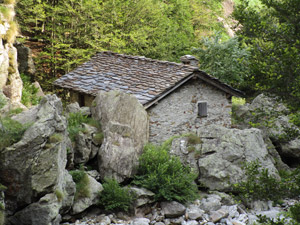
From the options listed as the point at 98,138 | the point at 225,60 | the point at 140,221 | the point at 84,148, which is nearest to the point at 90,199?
the point at 140,221

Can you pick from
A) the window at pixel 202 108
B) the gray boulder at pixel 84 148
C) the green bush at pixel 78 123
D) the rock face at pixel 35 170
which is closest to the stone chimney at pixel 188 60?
the window at pixel 202 108

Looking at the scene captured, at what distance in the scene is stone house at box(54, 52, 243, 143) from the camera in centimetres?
1653

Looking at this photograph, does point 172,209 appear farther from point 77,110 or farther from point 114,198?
point 77,110

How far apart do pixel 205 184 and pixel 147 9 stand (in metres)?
19.0

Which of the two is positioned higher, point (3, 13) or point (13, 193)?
point (3, 13)

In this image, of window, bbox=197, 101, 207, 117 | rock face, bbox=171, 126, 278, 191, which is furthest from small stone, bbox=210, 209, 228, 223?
window, bbox=197, 101, 207, 117

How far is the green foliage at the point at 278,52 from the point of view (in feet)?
28.4

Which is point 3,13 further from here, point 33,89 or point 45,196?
point 45,196

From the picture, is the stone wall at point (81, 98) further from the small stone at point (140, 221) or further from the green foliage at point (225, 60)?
the green foliage at point (225, 60)

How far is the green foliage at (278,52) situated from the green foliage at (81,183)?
269 inches

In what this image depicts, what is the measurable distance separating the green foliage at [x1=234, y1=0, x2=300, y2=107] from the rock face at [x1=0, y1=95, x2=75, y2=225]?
6.07m

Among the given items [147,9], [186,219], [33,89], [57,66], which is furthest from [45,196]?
[147,9]

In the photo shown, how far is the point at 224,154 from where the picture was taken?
15.0m

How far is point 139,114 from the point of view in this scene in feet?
49.6
